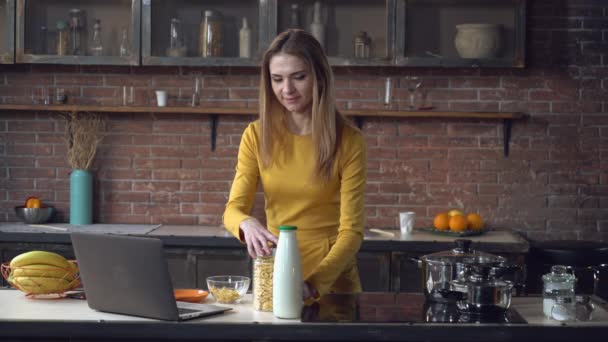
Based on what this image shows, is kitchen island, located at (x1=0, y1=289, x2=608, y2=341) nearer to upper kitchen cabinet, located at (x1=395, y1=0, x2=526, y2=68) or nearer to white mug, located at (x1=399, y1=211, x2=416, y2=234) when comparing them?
white mug, located at (x1=399, y1=211, x2=416, y2=234)

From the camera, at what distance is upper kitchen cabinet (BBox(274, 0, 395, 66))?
4523 mm

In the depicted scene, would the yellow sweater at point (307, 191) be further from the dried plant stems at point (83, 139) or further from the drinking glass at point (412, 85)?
the dried plant stems at point (83, 139)

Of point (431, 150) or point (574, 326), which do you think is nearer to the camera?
point (574, 326)

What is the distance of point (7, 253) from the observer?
4254mm

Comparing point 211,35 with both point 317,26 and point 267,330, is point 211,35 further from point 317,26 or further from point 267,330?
point 267,330

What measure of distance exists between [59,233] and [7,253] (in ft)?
0.96

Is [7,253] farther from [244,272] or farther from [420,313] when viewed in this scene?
[420,313]

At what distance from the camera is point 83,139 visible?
4691 millimetres

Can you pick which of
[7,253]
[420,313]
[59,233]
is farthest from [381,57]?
[420,313]

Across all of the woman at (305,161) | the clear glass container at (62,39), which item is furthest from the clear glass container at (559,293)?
Result: the clear glass container at (62,39)

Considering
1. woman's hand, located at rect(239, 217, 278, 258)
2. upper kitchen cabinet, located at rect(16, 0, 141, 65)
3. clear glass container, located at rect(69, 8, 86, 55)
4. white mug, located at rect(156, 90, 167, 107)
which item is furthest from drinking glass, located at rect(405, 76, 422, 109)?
woman's hand, located at rect(239, 217, 278, 258)

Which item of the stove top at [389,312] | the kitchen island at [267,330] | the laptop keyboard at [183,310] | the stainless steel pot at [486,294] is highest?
the stainless steel pot at [486,294]

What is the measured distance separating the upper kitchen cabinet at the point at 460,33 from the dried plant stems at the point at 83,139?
1.67m

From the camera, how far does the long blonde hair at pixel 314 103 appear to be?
8.81 ft
